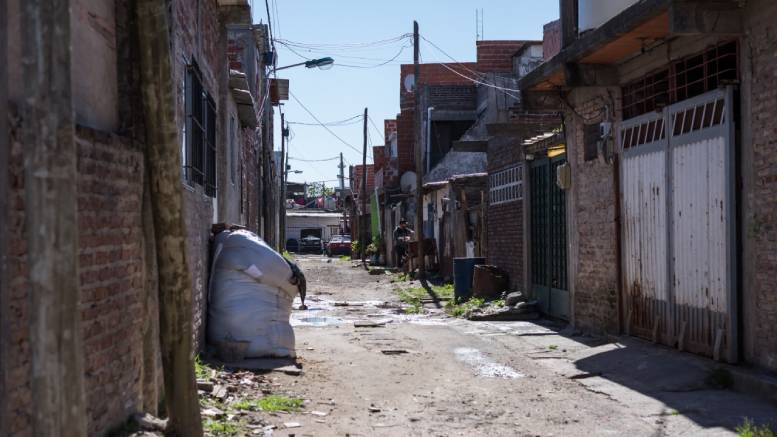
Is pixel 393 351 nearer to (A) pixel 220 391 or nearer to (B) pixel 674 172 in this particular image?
(A) pixel 220 391

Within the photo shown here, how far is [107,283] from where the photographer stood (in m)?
4.79

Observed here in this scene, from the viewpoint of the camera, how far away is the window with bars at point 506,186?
50.8ft

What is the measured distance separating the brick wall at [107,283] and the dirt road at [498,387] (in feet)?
4.51

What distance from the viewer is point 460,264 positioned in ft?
55.8

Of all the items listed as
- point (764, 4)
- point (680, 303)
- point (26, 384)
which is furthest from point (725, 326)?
point (26, 384)

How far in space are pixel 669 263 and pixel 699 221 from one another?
34.3 inches

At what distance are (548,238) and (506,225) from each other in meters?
2.55

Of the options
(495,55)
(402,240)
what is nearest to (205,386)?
(402,240)

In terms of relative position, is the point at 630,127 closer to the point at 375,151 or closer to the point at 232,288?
the point at 232,288

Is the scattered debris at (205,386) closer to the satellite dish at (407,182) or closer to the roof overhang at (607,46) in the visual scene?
the roof overhang at (607,46)

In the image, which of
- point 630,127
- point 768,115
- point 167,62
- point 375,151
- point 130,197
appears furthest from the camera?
point 375,151

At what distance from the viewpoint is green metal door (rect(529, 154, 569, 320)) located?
42.9ft

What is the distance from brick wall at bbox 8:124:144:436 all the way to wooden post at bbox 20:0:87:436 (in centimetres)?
109

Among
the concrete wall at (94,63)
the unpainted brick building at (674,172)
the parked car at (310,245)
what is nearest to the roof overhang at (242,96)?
the unpainted brick building at (674,172)
